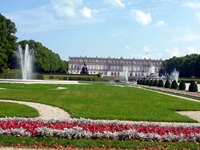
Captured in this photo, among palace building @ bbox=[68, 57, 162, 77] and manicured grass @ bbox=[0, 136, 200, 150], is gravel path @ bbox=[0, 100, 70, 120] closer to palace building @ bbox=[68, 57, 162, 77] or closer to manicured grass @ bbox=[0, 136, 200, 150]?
manicured grass @ bbox=[0, 136, 200, 150]

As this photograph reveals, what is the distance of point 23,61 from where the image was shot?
39.3 metres

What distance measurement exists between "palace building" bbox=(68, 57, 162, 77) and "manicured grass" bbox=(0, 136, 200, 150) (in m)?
108

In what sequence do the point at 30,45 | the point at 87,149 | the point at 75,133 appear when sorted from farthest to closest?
1. the point at 30,45
2. the point at 75,133
3. the point at 87,149

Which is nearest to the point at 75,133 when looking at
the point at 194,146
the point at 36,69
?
the point at 194,146

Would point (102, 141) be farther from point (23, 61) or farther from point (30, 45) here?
point (30, 45)

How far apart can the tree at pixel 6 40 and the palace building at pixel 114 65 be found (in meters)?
68.7

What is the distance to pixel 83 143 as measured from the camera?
584 cm

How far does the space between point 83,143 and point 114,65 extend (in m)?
110

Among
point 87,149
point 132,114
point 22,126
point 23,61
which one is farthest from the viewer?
point 23,61

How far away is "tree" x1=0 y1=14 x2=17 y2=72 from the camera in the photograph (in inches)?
1629

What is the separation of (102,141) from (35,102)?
24.6ft

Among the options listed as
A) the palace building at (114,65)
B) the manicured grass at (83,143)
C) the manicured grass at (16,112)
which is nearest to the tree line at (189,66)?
the palace building at (114,65)

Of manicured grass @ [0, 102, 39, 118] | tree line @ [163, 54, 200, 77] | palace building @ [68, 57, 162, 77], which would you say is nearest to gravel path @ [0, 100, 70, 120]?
manicured grass @ [0, 102, 39, 118]

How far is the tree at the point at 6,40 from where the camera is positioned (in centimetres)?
4138
